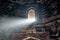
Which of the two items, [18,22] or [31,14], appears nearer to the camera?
[18,22]

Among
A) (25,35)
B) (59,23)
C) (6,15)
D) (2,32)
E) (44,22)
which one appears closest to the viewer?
(25,35)

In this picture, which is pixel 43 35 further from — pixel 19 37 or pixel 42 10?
pixel 42 10

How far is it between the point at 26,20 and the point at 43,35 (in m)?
7.13

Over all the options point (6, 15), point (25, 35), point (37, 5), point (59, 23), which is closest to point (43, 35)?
point (25, 35)

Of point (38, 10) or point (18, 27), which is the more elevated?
point (38, 10)

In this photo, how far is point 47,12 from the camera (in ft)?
49.5

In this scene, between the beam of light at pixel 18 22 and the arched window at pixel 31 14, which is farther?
the arched window at pixel 31 14

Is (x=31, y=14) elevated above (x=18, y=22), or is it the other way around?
(x=31, y=14)

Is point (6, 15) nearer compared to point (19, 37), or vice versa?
point (19, 37)

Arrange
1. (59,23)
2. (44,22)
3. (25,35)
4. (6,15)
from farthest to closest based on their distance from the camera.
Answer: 1. (44,22)
2. (6,15)
3. (59,23)
4. (25,35)

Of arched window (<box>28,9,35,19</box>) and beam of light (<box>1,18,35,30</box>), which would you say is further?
arched window (<box>28,9,35,19</box>)

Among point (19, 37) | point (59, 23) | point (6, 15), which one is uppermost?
point (6, 15)

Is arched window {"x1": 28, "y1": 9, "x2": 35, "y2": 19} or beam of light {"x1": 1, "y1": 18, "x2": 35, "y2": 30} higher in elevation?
arched window {"x1": 28, "y1": 9, "x2": 35, "y2": 19}

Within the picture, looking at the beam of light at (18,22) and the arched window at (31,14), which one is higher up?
the arched window at (31,14)
